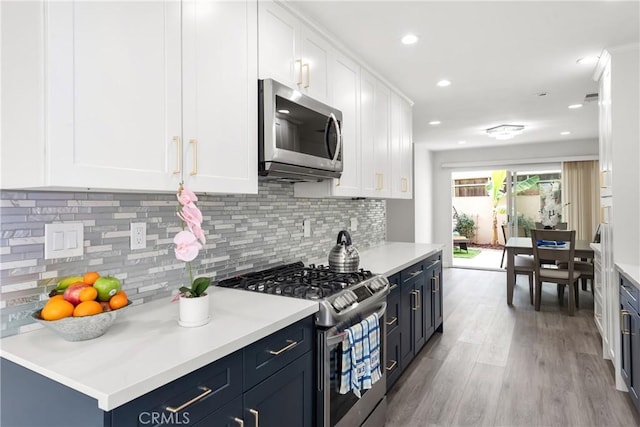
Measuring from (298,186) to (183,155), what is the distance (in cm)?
120

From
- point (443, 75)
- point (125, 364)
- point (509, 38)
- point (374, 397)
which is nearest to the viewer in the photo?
point (125, 364)

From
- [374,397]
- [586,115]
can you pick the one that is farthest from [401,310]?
[586,115]

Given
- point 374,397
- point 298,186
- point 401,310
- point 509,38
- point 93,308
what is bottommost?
point 374,397

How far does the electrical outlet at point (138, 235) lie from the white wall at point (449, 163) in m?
5.82

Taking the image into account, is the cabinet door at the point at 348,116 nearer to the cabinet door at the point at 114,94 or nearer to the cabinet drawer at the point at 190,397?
the cabinet door at the point at 114,94

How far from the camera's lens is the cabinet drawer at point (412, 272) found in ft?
8.74

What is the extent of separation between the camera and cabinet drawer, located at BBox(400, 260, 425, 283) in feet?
8.74

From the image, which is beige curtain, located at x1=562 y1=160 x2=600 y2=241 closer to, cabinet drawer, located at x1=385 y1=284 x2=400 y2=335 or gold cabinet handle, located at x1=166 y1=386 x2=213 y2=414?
cabinet drawer, located at x1=385 y1=284 x2=400 y2=335

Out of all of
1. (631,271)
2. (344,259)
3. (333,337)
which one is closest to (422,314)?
(344,259)

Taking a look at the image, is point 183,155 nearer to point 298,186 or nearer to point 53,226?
point 53,226

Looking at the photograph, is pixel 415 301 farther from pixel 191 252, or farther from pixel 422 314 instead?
pixel 191 252

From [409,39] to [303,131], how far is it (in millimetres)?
1142

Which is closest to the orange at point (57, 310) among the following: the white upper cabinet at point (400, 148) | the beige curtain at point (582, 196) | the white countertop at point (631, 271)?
the white countertop at point (631, 271)

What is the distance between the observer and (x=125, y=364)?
3.23ft
